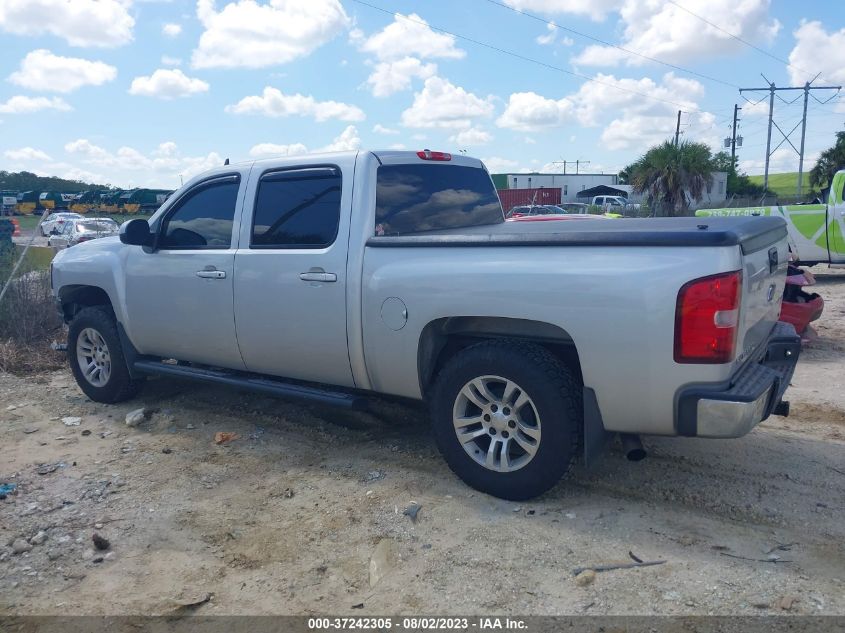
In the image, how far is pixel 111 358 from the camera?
6340 mm

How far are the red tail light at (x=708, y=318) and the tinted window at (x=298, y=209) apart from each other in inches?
89.0

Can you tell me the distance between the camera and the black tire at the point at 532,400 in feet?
12.8

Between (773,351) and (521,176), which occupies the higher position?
(521,176)

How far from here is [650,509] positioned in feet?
13.4

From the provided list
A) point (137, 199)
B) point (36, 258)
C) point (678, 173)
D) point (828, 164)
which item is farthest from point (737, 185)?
point (36, 258)

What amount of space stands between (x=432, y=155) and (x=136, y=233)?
7.67 feet

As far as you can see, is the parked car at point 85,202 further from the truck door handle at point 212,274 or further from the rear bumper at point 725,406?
the rear bumper at point 725,406

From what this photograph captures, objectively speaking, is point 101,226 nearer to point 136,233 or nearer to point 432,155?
point 136,233

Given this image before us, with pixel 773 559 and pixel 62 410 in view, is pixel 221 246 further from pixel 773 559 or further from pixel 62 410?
pixel 773 559

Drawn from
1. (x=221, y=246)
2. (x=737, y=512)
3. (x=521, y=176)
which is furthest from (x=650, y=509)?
(x=521, y=176)

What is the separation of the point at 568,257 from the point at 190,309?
306 cm

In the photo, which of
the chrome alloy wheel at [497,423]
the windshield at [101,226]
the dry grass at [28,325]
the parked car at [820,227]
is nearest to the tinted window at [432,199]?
the chrome alloy wheel at [497,423]

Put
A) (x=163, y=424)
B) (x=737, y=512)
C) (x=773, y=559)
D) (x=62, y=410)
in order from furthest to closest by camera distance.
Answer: (x=62, y=410)
(x=163, y=424)
(x=737, y=512)
(x=773, y=559)

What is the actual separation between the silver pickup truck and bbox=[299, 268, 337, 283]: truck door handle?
0.01m
